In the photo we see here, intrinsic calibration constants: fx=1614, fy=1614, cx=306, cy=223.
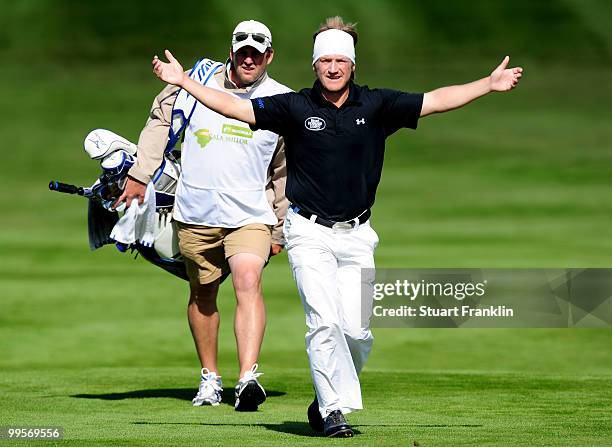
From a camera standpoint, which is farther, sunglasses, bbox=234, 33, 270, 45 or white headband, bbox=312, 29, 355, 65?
sunglasses, bbox=234, 33, 270, 45

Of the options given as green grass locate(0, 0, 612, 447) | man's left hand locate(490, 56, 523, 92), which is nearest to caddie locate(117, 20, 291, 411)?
green grass locate(0, 0, 612, 447)

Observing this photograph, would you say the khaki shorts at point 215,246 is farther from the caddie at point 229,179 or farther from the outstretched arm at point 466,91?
the outstretched arm at point 466,91

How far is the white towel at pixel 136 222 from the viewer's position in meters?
10.0

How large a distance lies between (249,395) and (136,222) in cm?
145

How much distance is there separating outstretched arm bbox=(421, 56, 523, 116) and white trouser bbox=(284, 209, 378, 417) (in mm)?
723

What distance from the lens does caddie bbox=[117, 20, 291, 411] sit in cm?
974

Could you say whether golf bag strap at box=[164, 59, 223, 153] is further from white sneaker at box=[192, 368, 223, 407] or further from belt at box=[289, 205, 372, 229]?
belt at box=[289, 205, 372, 229]

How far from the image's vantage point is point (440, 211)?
30.3 m

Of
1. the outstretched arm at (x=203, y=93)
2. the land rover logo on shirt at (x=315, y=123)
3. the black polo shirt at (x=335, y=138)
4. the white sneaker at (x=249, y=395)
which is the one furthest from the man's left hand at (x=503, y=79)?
the white sneaker at (x=249, y=395)

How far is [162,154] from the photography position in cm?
1009

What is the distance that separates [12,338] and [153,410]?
5666 mm

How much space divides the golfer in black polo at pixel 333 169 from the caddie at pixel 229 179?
1.30 m

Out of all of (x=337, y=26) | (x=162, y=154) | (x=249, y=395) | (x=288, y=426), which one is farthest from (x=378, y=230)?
(x=337, y=26)

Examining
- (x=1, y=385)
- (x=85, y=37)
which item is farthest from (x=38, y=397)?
(x=85, y=37)
